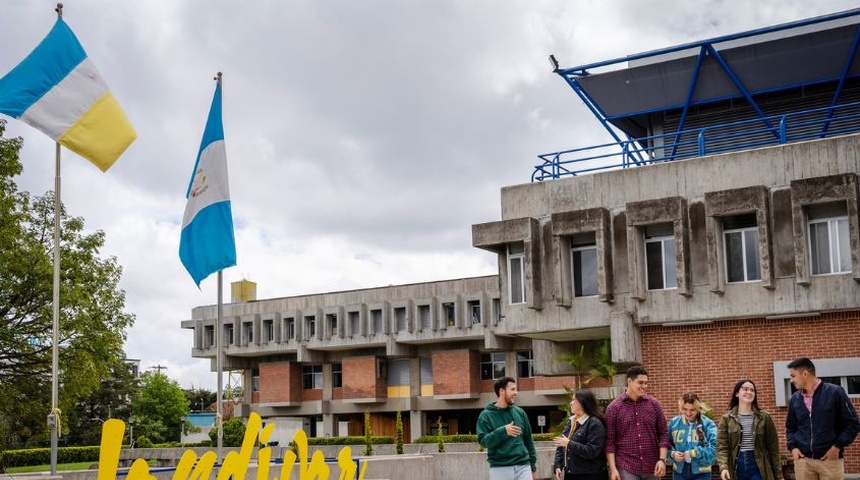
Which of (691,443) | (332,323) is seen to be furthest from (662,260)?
(332,323)

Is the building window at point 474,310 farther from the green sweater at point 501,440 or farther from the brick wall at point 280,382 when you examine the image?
the green sweater at point 501,440

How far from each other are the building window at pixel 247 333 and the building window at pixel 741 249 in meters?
46.1

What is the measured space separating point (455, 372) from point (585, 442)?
160ft

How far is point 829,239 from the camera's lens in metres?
22.9

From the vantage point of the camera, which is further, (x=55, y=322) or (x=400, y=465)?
(x=400, y=465)

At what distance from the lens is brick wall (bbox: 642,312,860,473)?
22641 millimetres

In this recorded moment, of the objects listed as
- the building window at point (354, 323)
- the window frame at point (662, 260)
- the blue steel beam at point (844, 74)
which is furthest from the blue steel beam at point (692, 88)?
the building window at point (354, 323)

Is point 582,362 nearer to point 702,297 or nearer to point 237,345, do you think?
point 702,297

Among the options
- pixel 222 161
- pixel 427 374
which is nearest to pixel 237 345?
pixel 427 374

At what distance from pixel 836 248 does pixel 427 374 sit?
1625 inches

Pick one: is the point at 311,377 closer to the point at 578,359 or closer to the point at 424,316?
the point at 424,316

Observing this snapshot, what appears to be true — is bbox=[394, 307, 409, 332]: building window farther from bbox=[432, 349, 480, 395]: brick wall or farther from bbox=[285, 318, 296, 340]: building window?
bbox=[285, 318, 296, 340]: building window

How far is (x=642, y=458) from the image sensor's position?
10742 mm

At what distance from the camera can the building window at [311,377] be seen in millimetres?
65562
